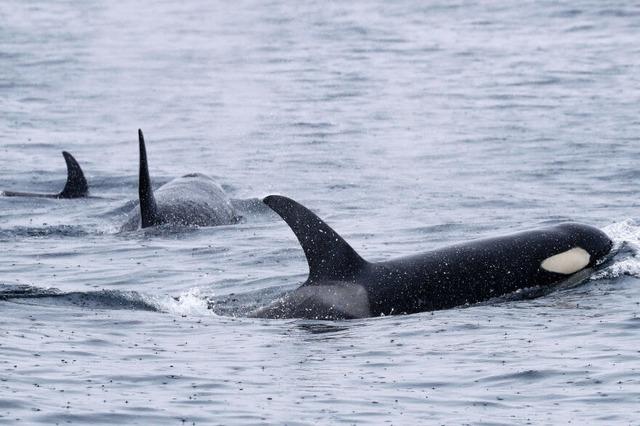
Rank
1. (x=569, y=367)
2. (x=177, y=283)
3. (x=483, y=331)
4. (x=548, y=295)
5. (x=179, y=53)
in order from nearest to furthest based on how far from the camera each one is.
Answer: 1. (x=569, y=367)
2. (x=483, y=331)
3. (x=548, y=295)
4. (x=177, y=283)
5. (x=179, y=53)

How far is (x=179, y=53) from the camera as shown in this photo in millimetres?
37781

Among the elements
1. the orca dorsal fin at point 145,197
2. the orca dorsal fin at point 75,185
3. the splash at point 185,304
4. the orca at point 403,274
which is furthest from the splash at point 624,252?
the orca dorsal fin at point 75,185

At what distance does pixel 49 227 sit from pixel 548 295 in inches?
277

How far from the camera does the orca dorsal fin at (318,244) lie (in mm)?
10820

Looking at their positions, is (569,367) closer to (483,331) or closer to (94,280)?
(483,331)

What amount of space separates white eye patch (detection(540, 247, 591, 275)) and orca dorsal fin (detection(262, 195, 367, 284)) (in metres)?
1.67

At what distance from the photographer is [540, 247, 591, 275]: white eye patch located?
11719mm

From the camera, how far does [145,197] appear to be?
1567 cm

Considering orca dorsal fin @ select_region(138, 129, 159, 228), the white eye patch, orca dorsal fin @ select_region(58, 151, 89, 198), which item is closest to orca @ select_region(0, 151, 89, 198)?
orca dorsal fin @ select_region(58, 151, 89, 198)

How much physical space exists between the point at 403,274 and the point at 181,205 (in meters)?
6.05

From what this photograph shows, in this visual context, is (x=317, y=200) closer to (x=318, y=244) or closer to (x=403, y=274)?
(x=403, y=274)

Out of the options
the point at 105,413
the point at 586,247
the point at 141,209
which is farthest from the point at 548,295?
the point at 141,209

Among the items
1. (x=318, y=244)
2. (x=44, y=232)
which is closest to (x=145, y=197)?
(x=44, y=232)

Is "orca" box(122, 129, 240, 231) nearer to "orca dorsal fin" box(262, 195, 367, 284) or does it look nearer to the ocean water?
the ocean water
